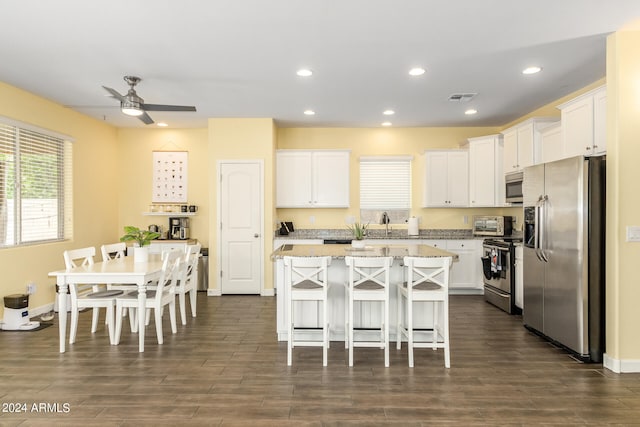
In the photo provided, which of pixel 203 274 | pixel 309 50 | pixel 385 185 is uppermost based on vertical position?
pixel 309 50

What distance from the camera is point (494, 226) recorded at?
654 cm

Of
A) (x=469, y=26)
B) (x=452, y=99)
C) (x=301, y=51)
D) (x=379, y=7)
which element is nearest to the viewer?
(x=379, y=7)

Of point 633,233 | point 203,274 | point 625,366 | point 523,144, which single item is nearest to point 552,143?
point 523,144

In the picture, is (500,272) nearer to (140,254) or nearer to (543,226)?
(543,226)

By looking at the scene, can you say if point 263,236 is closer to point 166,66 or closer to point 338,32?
point 166,66

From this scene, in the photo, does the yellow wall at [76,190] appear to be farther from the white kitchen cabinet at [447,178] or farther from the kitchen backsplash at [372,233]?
the white kitchen cabinet at [447,178]

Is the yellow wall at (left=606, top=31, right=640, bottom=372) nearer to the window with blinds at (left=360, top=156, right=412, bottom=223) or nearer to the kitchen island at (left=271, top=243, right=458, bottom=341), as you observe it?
the kitchen island at (left=271, top=243, right=458, bottom=341)

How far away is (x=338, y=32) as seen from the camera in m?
3.43

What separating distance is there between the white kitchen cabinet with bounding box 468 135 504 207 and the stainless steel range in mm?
736

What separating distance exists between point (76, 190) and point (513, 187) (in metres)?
6.44

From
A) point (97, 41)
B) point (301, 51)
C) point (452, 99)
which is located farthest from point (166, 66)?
point (452, 99)

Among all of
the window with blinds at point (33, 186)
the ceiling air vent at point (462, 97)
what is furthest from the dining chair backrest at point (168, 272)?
the ceiling air vent at point (462, 97)

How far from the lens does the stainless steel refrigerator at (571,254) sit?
3.60 meters

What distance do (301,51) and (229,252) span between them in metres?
3.72
